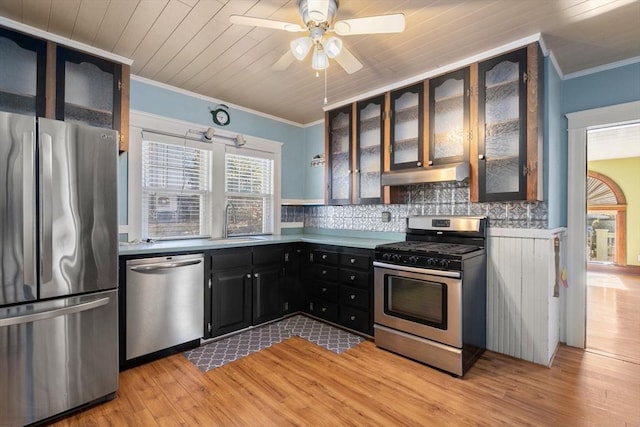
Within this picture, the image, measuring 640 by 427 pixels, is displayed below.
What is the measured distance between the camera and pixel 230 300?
3029 millimetres

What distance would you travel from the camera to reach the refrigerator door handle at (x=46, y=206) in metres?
1.80

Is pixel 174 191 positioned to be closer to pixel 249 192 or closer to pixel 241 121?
→ pixel 249 192

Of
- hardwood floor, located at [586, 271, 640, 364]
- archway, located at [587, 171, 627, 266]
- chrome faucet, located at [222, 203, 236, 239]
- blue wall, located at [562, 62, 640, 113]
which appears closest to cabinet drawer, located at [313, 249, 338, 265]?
chrome faucet, located at [222, 203, 236, 239]

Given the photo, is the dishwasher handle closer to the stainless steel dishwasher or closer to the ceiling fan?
the stainless steel dishwasher

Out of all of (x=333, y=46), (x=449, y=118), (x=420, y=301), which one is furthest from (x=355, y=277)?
(x=333, y=46)

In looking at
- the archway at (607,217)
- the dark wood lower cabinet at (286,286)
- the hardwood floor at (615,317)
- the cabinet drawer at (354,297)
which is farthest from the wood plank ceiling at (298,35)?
the archway at (607,217)

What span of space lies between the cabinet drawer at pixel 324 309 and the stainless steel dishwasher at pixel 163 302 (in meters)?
1.22

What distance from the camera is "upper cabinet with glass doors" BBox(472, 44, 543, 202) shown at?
2.38m

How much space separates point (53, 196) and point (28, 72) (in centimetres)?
118

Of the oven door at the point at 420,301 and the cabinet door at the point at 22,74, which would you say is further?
the oven door at the point at 420,301

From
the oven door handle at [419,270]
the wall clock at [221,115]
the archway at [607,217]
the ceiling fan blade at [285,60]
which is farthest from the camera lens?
the archway at [607,217]

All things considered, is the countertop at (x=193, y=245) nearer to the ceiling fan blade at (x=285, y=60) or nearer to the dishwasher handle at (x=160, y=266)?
the dishwasher handle at (x=160, y=266)

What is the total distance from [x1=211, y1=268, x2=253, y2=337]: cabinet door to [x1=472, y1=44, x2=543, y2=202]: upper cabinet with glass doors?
2311 mm

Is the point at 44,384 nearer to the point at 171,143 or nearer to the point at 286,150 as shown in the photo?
the point at 171,143
